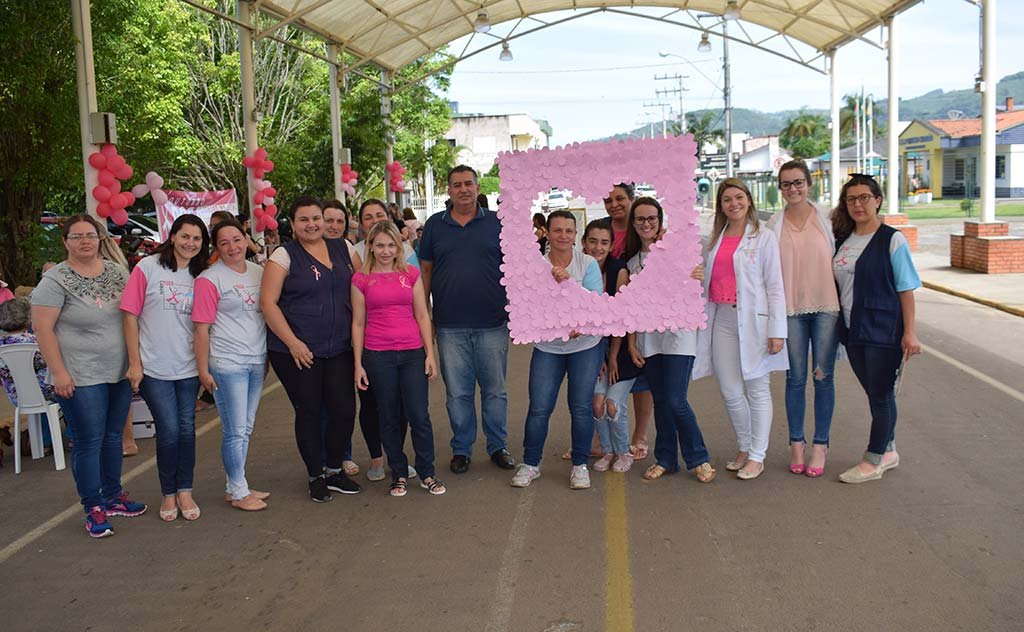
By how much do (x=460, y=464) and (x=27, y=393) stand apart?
3.31m

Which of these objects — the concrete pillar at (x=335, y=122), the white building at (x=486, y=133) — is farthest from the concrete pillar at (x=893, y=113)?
the white building at (x=486, y=133)

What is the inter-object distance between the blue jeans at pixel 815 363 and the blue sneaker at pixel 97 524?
4228 mm

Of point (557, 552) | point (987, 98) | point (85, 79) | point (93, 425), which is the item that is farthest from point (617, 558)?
point (987, 98)

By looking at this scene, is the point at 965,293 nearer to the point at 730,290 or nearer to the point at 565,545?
the point at 730,290

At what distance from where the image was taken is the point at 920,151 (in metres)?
66.1

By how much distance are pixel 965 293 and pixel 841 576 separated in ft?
41.0

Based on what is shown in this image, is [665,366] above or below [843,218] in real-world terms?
below

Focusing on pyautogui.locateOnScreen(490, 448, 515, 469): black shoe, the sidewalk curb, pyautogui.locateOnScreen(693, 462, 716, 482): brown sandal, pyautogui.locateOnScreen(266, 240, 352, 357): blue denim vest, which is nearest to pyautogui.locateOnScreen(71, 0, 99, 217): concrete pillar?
pyautogui.locateOnScreen(266, 240, 352, 357): blue denim vest

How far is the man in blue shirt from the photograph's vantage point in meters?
6.31

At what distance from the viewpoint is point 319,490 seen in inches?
237

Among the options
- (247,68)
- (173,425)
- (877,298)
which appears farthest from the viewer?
(247,68)

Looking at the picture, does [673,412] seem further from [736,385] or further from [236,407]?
[236,407]

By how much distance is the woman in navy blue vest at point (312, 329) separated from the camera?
5.72m

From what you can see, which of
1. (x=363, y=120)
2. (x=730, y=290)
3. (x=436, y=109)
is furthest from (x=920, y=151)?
(x=730, y=290)
